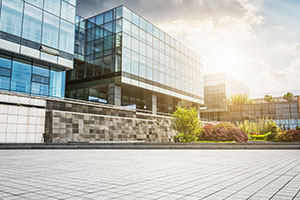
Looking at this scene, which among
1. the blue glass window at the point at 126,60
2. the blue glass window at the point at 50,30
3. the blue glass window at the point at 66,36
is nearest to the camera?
the blue glass window at the point at 50,30

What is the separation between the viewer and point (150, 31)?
1679 inches

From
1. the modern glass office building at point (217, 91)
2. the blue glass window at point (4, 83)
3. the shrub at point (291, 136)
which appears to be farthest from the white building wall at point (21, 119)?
the modern glass office building at point (217, 91)

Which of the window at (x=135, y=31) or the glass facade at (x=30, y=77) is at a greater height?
the window at (x=135, y=31)

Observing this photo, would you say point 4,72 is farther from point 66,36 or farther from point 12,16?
point 66,36

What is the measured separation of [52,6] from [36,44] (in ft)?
17.8

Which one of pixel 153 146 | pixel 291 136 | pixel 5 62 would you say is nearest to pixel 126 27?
pixel 5 62

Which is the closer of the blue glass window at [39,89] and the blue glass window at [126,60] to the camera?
the blue glass window at [39,89]

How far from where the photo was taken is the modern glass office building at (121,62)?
1411 inches

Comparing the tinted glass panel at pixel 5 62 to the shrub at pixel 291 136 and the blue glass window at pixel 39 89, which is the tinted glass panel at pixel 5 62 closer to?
the blue glass window at pixel 39 89

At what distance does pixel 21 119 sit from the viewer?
20.6 metres

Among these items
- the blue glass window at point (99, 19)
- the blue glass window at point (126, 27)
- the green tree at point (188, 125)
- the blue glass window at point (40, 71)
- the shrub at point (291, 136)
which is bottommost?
the shrub at point (291, 136)

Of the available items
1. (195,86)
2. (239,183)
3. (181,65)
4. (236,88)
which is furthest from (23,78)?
(236,88)

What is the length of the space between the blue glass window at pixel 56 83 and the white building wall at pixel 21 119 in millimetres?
4466

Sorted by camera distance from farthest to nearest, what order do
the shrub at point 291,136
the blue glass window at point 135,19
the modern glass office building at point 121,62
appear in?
the blue glass window at point 135,19 → the modern glass office building at point 121,62 → the shrub at point 291,136
